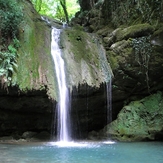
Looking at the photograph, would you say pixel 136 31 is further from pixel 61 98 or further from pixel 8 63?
pixel 8 63

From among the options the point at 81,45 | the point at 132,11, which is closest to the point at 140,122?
the point at 81,45

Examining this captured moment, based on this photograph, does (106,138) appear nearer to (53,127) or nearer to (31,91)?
(53,127)

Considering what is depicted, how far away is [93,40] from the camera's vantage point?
12273 mm

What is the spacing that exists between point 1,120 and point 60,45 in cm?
409

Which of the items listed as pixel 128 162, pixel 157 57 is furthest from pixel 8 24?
pixel 128 162

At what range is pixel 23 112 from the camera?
1141 cm

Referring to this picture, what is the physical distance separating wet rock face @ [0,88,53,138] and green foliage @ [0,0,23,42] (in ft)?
7.78

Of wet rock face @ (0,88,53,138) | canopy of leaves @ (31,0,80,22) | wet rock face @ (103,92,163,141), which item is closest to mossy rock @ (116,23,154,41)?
wet rock face @ (103,92,163,141)

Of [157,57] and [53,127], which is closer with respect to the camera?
[157,57]

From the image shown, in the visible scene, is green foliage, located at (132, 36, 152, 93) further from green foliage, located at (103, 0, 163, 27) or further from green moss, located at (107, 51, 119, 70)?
green foliage, located at (103, 0, 163, 27)

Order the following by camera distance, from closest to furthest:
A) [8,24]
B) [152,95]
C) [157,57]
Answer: [8,24]
[157,57]
[152,95]

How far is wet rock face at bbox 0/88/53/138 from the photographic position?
10.1 metres

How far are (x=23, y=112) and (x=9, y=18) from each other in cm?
393

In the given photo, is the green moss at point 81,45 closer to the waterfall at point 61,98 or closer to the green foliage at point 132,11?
the waterfall at point 61,98
